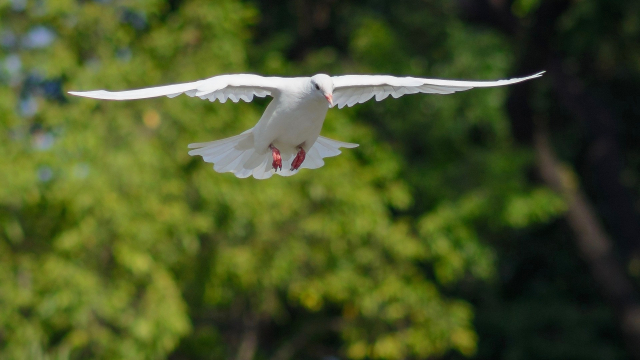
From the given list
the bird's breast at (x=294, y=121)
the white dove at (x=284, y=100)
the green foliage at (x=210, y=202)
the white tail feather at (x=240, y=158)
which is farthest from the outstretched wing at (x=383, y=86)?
the green foliage at (x=210, y=202)

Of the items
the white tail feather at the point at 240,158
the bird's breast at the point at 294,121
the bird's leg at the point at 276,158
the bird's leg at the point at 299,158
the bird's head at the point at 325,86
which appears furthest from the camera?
the white tail feather at the point at 240,158

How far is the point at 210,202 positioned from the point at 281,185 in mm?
831

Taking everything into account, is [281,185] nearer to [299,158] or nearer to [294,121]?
[299,158]

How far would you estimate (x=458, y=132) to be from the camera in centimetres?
1146

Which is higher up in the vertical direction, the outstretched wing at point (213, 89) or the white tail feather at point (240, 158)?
the outstretched wing at point (213, 89)

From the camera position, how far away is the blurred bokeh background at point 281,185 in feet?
29.3

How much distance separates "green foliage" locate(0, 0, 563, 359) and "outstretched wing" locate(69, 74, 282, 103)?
3779mm

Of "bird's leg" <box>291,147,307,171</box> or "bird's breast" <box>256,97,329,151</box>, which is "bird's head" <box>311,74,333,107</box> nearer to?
"bird's breast" <box>256,97,329,151</box>

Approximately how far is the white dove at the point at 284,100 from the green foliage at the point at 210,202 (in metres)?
3.24

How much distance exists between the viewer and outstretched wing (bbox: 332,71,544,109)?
5211mm

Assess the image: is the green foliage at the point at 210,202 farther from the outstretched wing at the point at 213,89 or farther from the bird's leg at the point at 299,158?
the outstretched wing at the point at 213,89

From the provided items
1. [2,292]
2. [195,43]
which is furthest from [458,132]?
[2,292]

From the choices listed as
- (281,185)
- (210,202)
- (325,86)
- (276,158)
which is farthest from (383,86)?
(281,185)

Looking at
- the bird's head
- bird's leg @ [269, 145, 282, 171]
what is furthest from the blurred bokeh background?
the bird's head
